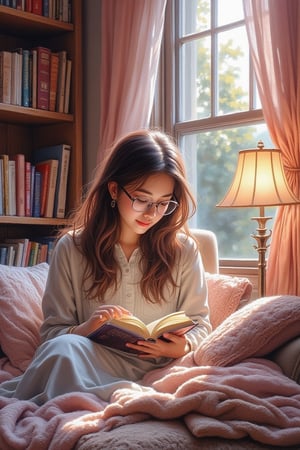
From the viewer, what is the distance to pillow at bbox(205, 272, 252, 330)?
2.22m

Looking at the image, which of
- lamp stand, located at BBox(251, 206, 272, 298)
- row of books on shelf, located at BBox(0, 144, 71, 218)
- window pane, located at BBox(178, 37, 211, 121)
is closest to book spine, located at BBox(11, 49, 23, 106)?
row of books on shelf, located at BBox(0, 144, 71, 218)

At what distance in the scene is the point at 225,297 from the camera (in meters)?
2.23

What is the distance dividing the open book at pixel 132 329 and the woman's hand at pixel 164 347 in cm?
2

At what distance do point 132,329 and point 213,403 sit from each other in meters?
0.44

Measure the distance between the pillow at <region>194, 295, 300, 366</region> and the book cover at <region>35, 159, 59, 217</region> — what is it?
182cm

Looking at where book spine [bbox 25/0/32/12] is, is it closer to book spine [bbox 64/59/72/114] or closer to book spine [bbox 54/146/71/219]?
book spine [bbox 64/59/72/114]

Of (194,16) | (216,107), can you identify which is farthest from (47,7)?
(216,107)

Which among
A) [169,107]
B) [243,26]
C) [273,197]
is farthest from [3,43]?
[273,197]

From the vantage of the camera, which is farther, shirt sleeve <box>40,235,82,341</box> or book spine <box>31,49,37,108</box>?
book spine <box>31,49,37,108</box>

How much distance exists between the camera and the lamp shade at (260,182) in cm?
222

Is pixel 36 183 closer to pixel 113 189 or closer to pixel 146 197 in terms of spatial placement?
pixel 113 189

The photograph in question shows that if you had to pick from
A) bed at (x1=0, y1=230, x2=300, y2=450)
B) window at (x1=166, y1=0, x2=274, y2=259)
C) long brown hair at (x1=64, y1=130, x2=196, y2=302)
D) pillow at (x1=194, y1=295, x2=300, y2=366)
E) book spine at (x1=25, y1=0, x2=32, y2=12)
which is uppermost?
book spine at (x1=25, y1=0, x2=32, y2=12)

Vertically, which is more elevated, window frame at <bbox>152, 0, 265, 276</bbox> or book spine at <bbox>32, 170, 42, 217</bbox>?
window frame at <bbox>152, 0, 265, 276</bbox>

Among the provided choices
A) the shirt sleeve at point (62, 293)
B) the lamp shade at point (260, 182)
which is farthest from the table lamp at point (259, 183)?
the shirt sleeve at point (62, 293)
